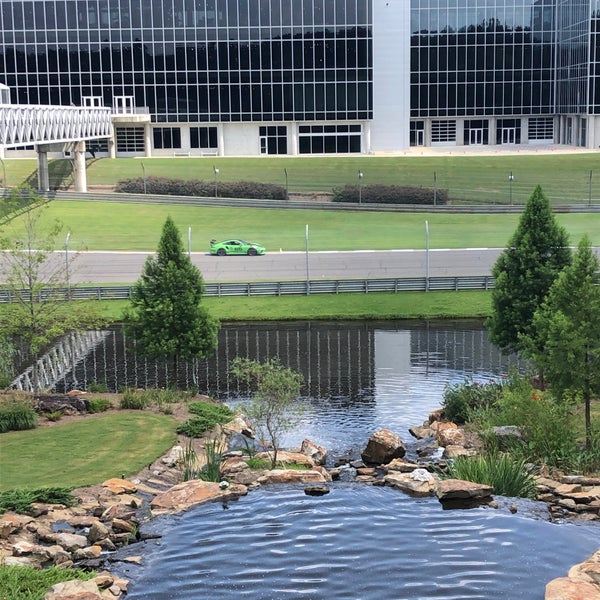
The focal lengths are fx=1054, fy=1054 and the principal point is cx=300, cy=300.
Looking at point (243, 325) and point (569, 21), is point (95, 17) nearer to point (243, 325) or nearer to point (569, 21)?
point (569, 21)

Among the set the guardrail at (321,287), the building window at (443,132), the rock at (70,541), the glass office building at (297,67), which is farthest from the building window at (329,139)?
the rock at (70,541)

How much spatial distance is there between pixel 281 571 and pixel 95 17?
3351 inches

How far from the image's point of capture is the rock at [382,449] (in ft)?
97.5

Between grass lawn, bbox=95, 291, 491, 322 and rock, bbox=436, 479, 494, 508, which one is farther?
grass lawn, bbox=95, 291, 491, 322

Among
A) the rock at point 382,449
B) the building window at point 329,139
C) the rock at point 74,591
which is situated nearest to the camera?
the rock at point 74,591

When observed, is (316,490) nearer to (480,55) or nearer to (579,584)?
(579,584)

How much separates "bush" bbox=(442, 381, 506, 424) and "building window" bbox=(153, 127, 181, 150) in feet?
231

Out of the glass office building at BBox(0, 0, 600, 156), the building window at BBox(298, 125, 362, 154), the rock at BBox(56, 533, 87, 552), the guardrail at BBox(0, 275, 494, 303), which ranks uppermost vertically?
the glass office building at BBox(0, 0, 600, 156)

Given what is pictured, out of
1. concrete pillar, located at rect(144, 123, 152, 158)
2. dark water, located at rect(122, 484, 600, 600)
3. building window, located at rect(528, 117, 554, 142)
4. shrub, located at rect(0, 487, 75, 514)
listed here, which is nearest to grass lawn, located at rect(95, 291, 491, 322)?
shrub, located at rect(0, 487, 75, 514)

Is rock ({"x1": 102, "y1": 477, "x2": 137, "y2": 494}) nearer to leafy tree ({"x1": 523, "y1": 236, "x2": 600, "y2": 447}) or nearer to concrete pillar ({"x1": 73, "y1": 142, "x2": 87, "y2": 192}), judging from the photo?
leafy tree ({"x1": 523, "y1": 236, "x2": 600, "y2": 447})

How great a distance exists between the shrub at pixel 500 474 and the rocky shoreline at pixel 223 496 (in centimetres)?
44

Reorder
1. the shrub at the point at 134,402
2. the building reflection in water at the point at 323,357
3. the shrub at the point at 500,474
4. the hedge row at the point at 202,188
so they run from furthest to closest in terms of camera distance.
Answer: the hedge row at the point at 202,188, the building reflection in water at the point at 323,357, the shrub at the point at 134,402, the shrub at the point at 500,474

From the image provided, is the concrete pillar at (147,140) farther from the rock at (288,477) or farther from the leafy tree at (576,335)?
the rock at (288,477)

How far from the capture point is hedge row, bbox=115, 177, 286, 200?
83125mm
